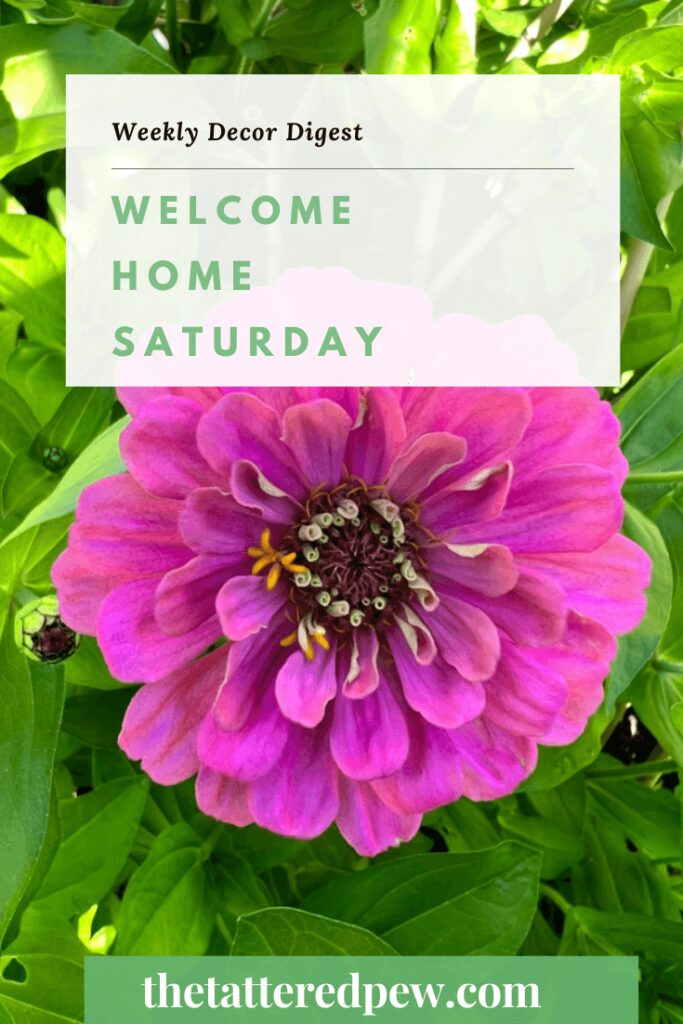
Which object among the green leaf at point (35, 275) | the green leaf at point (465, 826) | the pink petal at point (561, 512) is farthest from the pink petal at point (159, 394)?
the green leaf at point (465, 826)

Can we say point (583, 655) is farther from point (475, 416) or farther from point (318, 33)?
point (318, 33)

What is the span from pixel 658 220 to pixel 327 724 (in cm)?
29

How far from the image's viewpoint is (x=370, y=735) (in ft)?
1.19

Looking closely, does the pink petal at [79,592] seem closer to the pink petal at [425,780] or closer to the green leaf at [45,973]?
the pink petal at [425,780]

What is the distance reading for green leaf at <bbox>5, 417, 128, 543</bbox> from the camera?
38 cm

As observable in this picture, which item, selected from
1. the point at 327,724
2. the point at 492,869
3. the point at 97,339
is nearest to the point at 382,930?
the point at 492,869

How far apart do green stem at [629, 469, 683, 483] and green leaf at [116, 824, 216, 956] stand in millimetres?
285

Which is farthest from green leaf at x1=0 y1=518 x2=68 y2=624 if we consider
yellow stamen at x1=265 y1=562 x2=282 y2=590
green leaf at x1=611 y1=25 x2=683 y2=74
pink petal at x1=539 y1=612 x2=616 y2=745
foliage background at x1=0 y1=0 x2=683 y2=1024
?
green leaf at x1=611 y1=25 x2=683 y2=74

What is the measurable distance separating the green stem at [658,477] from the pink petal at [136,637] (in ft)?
0.75

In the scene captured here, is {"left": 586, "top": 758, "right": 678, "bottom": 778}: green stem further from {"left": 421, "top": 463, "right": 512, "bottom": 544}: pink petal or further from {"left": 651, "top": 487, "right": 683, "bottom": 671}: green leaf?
{"left": 421, "top": 463, "right": 512, "bottom": 544}: pink petal

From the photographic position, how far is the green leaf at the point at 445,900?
1.61 ft

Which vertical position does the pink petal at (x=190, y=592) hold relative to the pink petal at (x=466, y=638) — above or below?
above

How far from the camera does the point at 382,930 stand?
1.76 feet

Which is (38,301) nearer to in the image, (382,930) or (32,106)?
(32,106)
